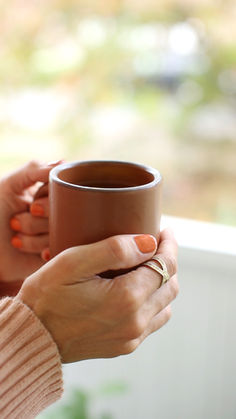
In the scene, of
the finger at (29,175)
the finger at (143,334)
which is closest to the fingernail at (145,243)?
the finger at (143,334)

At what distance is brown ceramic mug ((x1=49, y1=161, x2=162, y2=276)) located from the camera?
583 millimetres

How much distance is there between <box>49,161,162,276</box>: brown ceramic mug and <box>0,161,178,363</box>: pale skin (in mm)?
16

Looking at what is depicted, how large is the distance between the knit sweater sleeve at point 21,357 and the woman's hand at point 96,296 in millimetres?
12

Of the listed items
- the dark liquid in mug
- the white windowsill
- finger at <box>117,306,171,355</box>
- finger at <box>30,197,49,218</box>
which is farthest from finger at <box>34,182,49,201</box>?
the white windowsill

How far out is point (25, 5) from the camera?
3264mm

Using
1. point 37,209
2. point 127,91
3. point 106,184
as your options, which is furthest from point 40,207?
point 127,91

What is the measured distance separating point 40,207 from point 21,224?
0.07 m

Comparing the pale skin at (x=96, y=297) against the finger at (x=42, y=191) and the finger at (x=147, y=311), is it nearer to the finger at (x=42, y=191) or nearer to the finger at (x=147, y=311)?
the finger at (x=147, y=311)

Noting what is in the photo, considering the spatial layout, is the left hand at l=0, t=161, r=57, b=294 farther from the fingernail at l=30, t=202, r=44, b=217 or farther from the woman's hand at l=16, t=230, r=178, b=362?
the woman's hand at l=16, t=230, r=178, b=362

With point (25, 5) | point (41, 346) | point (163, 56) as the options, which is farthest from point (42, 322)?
point (25, 5)

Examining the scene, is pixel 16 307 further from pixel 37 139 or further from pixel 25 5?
pixel 25 5

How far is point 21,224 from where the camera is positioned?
885 millimetres

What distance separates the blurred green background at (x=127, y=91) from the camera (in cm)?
316

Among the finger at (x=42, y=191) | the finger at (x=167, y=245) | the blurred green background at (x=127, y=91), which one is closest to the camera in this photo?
the finger at (x=167, y=245)
